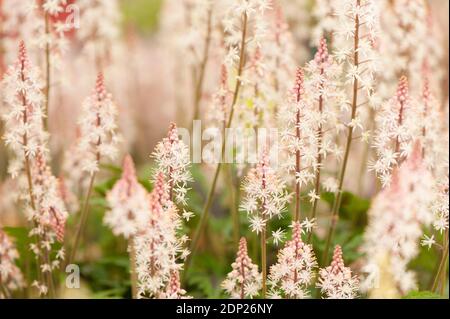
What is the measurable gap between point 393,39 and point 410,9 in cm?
27

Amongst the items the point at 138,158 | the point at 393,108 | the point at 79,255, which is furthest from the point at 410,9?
the point at 138,158

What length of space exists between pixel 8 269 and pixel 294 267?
99cm

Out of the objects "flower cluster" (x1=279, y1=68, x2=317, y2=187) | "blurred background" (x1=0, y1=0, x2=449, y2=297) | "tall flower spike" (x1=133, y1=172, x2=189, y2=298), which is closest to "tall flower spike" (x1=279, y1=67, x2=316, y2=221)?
"flower cluster" (x1=279, y1=68, x2=317, y2=187)

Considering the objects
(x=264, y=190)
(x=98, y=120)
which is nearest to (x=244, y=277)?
(x=264, y=190)

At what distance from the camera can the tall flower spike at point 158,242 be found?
188 cm

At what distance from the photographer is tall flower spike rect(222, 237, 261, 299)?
79.4 inches

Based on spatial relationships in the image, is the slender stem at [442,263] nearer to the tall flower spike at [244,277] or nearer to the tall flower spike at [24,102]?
the tall flower spike at [244,277]

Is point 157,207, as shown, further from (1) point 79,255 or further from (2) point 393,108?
(1) point 79,255

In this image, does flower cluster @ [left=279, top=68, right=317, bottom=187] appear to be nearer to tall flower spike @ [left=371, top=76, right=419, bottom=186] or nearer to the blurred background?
tall flower spike @ [left=371, top=76, right=419, bottom=186]

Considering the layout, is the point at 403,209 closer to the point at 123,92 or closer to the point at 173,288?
the point at 173,288

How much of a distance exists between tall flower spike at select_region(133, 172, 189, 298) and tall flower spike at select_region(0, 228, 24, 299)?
60cm

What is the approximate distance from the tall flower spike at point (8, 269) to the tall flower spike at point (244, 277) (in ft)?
2.54

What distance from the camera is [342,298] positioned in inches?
81.0

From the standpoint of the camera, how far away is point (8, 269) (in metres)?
2.45
